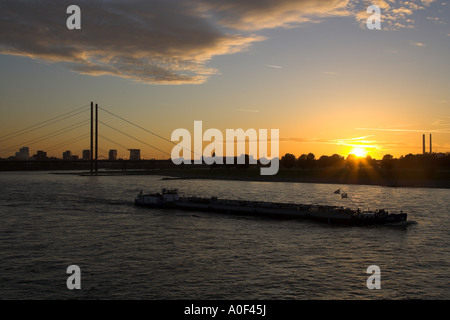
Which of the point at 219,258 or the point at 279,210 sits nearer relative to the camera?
the point at 219,258

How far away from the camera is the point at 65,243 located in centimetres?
4197

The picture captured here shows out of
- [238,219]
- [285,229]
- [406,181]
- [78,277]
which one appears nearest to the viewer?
[78,277]

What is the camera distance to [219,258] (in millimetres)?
35312

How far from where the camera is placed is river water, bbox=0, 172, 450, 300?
26578 millimetres

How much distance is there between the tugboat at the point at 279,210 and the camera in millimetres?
59750

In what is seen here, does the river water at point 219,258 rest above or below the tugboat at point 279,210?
below

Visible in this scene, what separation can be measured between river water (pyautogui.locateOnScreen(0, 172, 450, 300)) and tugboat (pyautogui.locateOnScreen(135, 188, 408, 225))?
2.79 metres

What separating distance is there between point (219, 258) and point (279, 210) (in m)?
35.0

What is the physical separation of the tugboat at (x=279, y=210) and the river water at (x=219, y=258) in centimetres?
279

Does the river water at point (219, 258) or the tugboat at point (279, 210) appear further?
the tugboat at point (279, 210)

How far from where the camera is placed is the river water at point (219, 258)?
1046 inches
